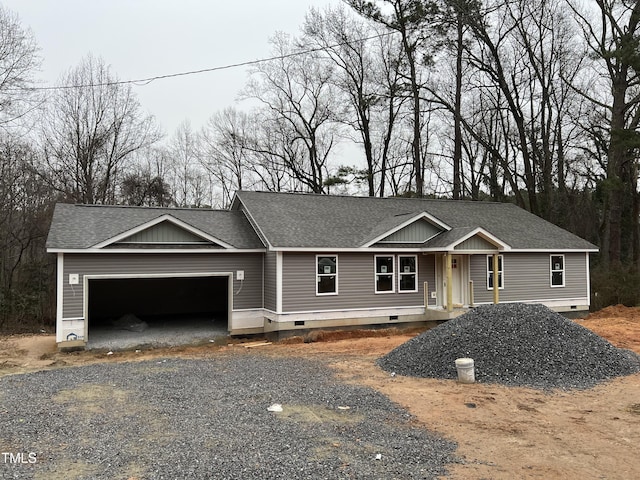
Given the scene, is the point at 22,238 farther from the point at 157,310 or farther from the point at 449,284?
the point at 449,284

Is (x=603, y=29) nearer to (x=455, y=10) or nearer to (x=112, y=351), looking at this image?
(x=455, y=10)

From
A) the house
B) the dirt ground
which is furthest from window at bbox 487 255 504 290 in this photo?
the dirt ground

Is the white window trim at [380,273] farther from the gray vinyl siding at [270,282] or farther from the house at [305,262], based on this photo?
the gray vinyl siding at [270,282]

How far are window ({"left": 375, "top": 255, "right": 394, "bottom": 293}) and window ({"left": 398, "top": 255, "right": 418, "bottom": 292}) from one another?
1.08ft

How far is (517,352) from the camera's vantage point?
1002 cm

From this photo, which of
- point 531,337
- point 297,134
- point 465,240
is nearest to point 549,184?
point 465,240

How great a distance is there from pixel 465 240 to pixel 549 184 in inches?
549

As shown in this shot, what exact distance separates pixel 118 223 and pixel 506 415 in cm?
1192

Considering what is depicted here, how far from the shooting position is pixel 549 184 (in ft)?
88.9

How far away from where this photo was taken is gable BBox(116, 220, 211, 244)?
1403 cm

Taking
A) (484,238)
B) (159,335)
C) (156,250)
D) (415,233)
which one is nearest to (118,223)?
(156,250)

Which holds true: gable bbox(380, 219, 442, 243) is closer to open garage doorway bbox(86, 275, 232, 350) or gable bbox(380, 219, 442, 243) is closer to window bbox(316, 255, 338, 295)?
window bbox(316, 255, 338, 295)

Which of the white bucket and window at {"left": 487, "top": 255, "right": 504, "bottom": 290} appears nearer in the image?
the white bucket

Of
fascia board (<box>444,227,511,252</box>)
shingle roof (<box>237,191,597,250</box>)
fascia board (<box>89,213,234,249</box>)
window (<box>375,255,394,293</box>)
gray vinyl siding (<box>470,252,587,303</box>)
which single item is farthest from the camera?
gray vinyl siding (<box>470,252,587,303</box>)
